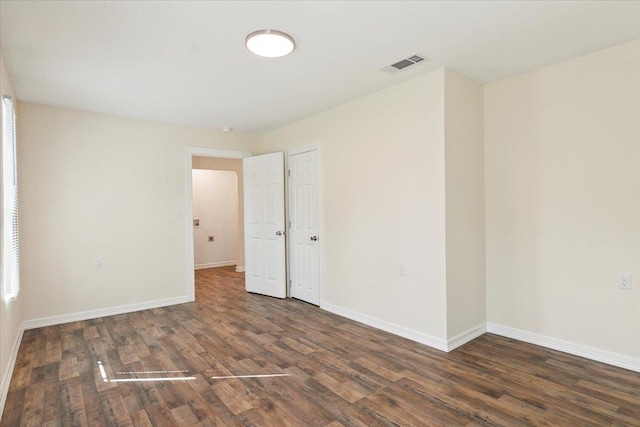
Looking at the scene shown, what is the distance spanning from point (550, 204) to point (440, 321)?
1.41 m

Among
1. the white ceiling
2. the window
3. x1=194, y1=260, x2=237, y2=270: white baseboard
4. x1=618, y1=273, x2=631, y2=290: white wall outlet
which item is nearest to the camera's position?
the white ceiling

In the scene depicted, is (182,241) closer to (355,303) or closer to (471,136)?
(355,303)

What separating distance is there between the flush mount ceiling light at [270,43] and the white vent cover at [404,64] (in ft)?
2.97

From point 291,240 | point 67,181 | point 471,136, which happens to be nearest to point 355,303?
point 291,240

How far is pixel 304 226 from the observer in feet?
15.1

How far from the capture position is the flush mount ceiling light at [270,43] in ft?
7.50

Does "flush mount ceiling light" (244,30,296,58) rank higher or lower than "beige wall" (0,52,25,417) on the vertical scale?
higher

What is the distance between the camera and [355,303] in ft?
12.6

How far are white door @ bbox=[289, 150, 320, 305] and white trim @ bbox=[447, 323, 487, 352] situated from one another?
1.81 m

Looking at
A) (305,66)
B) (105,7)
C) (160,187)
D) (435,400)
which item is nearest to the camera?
(105,7)

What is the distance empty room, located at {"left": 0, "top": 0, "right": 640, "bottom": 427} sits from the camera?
86.0 inches

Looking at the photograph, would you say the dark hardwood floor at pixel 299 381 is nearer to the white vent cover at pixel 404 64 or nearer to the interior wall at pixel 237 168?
the white vent cover at pixel 404 64

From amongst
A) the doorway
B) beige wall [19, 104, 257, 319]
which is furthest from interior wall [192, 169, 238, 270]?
beige wall [19, 104, 257, 319]

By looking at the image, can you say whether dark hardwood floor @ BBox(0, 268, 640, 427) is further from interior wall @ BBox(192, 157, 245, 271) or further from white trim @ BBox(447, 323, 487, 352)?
interior wall @ BBox(192, 157, 245, 271)
